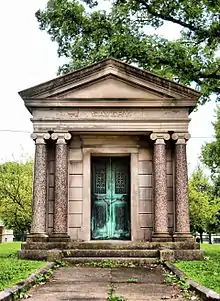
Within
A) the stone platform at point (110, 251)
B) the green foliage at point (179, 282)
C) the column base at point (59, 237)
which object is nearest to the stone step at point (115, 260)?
the stone platform at point (110, 251)

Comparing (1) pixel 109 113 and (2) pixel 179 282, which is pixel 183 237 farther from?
(2) pixel 179 282

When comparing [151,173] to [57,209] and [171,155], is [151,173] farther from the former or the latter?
[57,209]

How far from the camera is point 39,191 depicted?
1352cm

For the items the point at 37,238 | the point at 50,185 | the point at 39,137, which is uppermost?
the point at 39,137

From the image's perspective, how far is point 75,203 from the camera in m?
14.2

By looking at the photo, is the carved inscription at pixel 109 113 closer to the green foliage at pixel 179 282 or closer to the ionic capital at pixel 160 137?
the ionic capital at pixel 160 137

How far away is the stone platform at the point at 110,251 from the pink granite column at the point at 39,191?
0.44m

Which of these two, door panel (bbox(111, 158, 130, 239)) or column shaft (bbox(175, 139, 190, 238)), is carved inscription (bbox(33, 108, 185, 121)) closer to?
column shaft (bbox(175, 139, 190, 238))

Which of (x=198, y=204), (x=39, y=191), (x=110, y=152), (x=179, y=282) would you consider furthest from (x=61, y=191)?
(x=198, y=204)

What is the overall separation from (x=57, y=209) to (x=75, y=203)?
967 mm

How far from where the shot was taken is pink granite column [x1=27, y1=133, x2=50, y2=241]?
13.3 meters

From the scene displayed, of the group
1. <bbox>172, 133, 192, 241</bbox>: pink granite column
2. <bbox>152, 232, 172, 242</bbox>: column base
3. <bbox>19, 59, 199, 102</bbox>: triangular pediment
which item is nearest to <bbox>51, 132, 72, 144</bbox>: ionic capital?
<bbox>19, 59, 199, 102</bbox>: triangular pediment

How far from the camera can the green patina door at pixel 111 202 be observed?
47.7 feet

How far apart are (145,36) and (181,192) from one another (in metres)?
7.31
